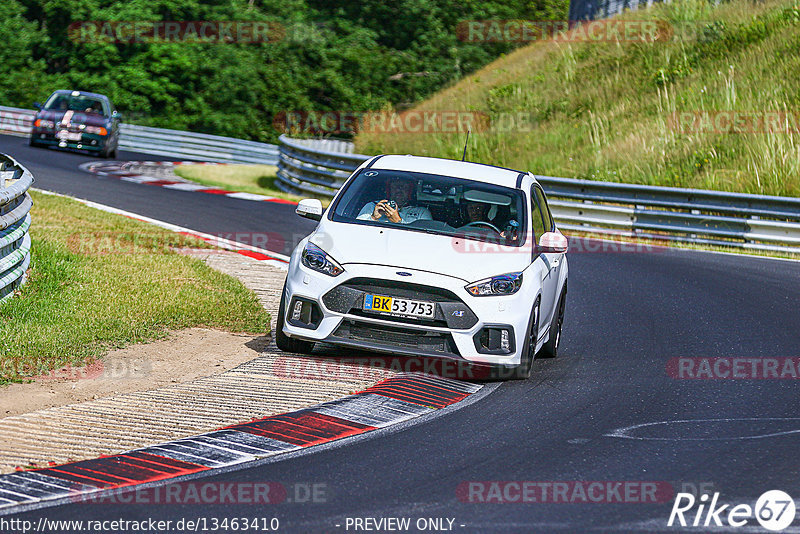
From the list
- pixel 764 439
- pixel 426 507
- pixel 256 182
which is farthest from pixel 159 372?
pixel 256 182

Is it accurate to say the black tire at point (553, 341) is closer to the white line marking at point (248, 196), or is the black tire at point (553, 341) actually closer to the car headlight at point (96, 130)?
the white line marking at point (248, 196)

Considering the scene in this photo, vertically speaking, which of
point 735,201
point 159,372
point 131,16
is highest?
point 131,16

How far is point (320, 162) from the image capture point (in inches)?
945

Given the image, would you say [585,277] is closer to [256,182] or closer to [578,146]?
[578,146]

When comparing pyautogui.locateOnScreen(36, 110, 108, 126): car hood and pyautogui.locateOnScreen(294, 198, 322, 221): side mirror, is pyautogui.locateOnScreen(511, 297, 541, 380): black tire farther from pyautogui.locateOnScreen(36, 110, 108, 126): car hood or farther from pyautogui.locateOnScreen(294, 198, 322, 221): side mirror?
pyautogui.locateOnScreen(36, 110, 108, 126): car hood

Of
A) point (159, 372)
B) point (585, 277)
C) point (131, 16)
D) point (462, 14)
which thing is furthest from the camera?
point (462, 14)

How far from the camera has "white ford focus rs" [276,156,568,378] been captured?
855 centimetres

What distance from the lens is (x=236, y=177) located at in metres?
29.1

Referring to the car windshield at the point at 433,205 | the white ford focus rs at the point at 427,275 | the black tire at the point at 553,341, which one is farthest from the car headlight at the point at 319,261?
the black tire at the point at 553,341

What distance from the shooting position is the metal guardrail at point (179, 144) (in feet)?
116

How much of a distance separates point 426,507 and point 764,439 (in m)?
2.75

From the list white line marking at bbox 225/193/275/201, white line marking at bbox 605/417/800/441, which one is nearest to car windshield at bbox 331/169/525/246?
white line marking at bbox 605/417/800/441

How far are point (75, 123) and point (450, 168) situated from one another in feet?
67.1

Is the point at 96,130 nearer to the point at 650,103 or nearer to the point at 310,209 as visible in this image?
the point at 650,103
